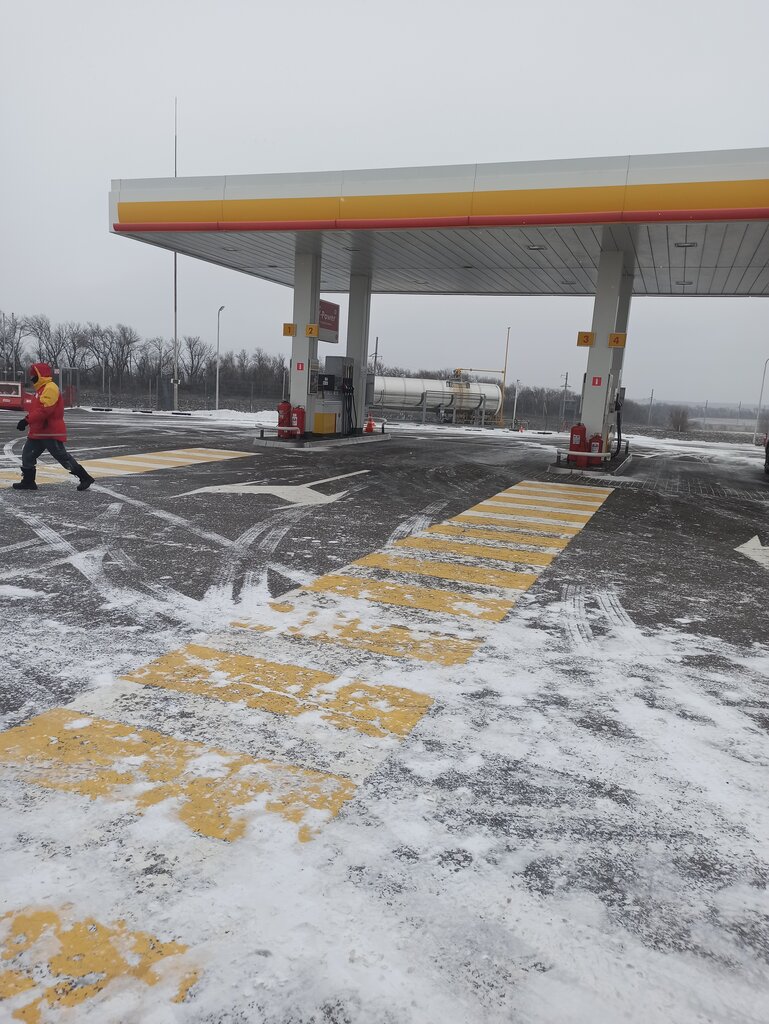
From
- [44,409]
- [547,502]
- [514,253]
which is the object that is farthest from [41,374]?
[514,253]

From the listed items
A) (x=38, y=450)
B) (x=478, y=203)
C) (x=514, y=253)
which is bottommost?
(x=38, y=450)

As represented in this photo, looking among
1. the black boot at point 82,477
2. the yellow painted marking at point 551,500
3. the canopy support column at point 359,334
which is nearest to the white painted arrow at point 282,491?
the black boot at point 82,477

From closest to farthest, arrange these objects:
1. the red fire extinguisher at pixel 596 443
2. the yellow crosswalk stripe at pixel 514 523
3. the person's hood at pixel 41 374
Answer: the yellow crosswalk stripe at pixel 514 523 < the person's hood at pixel 41 374 < the red fire extinguisher at pixel 596 443

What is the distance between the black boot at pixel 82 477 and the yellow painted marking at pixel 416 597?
5768 millimetres

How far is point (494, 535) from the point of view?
28.7 feet

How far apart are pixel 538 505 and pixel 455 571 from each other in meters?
4.85

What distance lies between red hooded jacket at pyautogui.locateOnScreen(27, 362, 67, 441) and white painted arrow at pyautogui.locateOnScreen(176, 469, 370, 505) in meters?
2.06

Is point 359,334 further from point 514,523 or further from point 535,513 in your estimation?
point 514,523

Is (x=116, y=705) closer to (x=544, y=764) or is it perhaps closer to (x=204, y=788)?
(x=204, y=788)

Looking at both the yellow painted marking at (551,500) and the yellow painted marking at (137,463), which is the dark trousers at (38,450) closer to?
the yellow painted marking at (137,463)

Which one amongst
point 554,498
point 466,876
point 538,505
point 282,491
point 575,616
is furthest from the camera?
point 554,498

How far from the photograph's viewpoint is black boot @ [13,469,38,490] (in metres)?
10.1

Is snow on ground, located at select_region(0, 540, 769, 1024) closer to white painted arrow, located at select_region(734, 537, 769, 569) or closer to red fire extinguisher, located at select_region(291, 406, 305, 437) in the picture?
white painted arrow, located at select_region(734, 537, 769, 569)

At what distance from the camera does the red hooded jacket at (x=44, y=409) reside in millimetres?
9719
